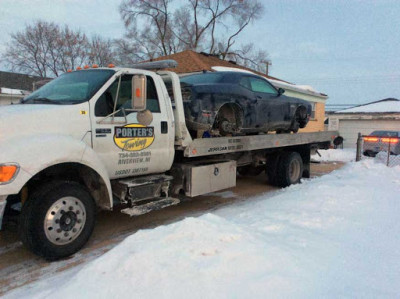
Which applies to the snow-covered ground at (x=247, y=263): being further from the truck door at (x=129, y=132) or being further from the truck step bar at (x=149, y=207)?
the truck door at (x=129, y=132)

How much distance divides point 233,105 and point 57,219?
3.77 m

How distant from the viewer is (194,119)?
18.0 feet

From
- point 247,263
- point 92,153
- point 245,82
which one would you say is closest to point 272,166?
point 245,82

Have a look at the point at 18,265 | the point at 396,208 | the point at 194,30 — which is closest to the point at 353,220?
the point at 396,208

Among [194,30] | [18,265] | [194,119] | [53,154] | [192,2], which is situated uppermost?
[192,2]

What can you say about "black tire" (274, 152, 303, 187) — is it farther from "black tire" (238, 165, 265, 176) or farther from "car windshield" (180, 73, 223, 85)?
"car windshield" (180, 73, 223, 85)

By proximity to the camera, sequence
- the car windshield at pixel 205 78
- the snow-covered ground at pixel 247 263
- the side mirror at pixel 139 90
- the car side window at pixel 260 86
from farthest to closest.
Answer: the car side window at pixel 260 86 → the car windshield at pixel 205 78 → the side mirror at pixel 139 90 → the snow-covered ground at pixel 247 263

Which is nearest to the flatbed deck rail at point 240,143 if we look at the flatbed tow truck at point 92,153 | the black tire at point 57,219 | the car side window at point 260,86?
the flatbed tow truck at point 92,153

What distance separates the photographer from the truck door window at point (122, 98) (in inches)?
169

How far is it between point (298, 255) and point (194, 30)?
34985 mm

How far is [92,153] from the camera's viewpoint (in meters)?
4.02

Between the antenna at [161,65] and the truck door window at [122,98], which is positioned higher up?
the antenna at [161,65]

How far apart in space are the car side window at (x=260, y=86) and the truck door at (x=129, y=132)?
252cm

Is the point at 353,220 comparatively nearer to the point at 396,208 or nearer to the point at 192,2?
the point at 396,208
